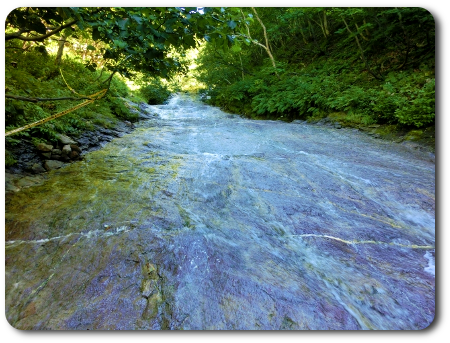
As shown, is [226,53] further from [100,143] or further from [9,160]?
[9,160]

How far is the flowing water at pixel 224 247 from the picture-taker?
1.76 metres

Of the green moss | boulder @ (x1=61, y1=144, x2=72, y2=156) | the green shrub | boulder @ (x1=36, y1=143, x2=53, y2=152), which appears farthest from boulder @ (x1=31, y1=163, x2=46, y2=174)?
the green shrub

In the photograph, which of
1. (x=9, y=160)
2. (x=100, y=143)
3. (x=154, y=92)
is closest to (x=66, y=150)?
(x=9, y=160)

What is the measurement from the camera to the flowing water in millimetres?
1758

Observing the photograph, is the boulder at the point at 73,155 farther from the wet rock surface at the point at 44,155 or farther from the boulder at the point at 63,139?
the boulder at the point at 63,139

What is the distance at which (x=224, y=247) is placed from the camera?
2.46 meters

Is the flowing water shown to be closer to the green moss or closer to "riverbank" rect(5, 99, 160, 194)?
"riverbank" rect(5, 99, 160, 194)

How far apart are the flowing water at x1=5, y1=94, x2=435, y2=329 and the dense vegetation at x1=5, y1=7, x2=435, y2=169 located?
1.54 m

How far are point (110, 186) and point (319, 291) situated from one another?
337cm

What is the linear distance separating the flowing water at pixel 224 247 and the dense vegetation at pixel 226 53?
1.54m

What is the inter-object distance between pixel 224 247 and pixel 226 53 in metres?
8.62

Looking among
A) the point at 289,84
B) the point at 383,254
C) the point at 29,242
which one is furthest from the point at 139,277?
the point at 289,84

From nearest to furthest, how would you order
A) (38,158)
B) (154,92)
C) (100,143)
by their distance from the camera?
1. (38,158)
2. (100,143)
3. (154,92)

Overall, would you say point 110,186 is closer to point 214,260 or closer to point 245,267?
point 214,260
